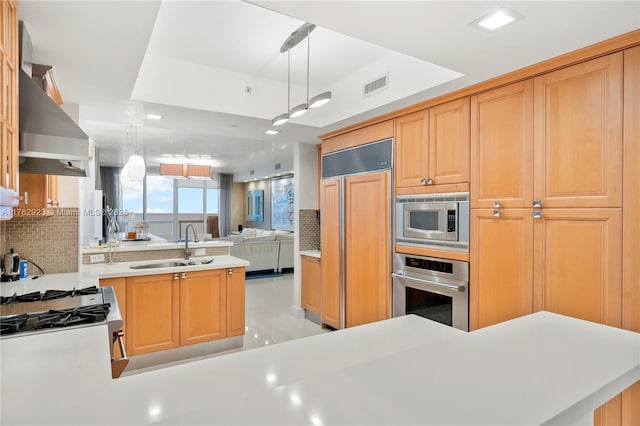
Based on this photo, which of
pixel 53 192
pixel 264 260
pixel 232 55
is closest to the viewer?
pixel 53 192

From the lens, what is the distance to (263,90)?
3.33 metres

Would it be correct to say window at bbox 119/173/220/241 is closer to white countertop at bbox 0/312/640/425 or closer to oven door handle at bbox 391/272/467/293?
oven door handle at bbox 391/272/467/293

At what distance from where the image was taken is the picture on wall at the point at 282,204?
31.0ft

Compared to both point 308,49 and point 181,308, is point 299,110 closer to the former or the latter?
point 308,49

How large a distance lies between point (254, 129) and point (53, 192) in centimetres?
186

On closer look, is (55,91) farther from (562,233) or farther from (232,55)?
(562,233)

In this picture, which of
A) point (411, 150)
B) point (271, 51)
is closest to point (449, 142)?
point (411, 150)

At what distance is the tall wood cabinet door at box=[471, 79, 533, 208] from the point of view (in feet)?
7.23

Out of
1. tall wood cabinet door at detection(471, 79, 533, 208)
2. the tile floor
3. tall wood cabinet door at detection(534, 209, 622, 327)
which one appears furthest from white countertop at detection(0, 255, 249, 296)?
tall wood cabinet door at detection(534, 209, 622, 327)

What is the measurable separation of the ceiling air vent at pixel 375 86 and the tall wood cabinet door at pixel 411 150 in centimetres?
33

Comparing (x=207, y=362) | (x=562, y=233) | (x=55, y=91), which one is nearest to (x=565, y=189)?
(x=562, y=233)

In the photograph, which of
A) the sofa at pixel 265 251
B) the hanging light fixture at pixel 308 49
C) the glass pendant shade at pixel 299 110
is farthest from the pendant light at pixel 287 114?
the sofa at pixel 265 251

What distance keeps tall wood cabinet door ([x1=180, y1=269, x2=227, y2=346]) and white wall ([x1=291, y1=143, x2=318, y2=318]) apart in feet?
4.14

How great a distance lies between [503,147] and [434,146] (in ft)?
1.84
